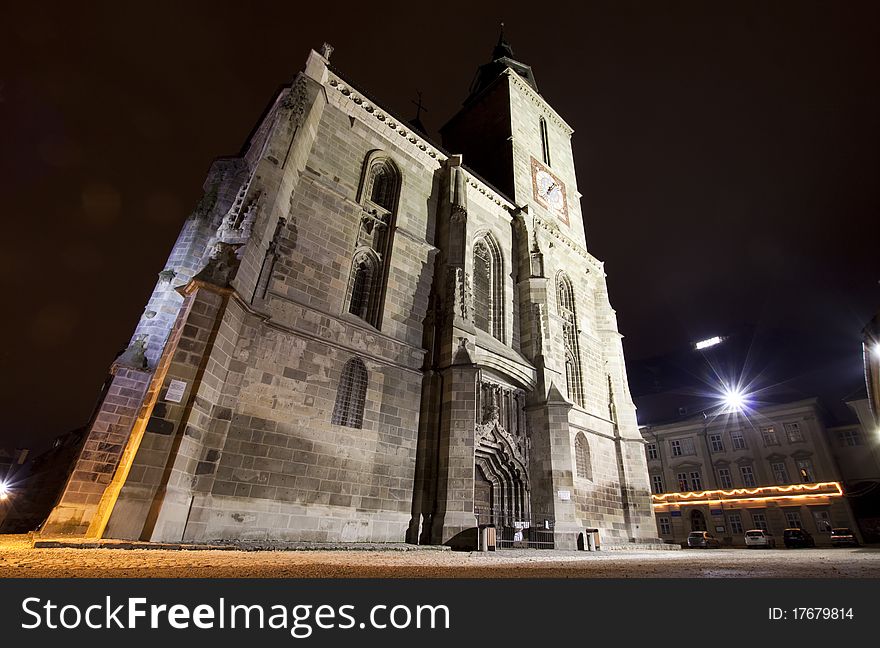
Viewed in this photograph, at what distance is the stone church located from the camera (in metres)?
8.74

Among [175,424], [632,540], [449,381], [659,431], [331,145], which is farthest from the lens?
[659,431]

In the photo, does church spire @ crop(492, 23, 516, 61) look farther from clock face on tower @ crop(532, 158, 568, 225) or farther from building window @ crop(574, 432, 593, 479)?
building window @ crop(574, 432, 593, 479)

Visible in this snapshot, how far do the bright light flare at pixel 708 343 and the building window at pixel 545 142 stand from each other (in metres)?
31.4

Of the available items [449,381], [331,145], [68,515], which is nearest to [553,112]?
[331,145]

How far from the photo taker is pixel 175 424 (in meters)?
7.95

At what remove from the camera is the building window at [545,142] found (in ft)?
85.7

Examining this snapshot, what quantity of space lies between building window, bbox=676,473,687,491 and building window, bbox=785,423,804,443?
312 inches

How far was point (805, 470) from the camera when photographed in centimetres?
2933

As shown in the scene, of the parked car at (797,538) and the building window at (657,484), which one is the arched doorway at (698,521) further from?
the parked car at (797,538)

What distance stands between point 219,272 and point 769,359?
1806 inches

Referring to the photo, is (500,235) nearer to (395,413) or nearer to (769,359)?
(395,413)

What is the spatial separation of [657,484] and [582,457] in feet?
77.1

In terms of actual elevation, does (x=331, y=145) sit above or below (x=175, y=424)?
above

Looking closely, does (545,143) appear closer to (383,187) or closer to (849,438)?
(383,187)
